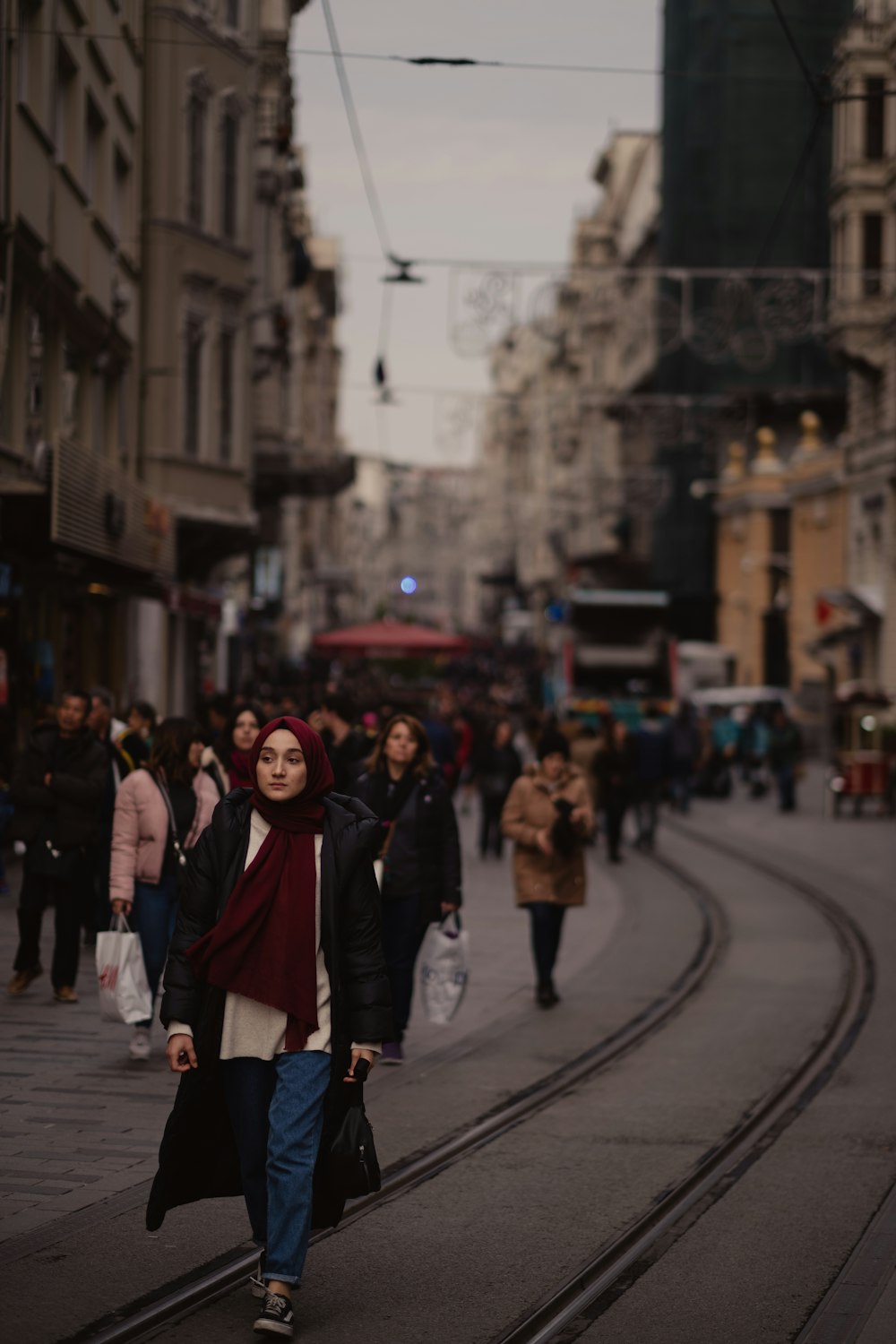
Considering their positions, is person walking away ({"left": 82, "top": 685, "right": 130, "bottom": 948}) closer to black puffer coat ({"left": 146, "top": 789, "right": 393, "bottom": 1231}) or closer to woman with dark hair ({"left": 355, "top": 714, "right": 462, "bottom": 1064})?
woman with dark hair ({"left": 355, "top": 714, "right": 462, "bottom": 1064})

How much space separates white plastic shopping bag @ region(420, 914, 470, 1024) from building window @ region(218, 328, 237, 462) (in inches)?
847

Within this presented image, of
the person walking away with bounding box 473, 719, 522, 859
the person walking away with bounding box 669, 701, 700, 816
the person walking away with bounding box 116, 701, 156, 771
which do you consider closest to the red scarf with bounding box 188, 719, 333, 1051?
the person walking away with bounding box 116, 701, 156, 771

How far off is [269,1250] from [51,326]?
17108 mm

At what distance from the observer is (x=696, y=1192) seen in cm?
725

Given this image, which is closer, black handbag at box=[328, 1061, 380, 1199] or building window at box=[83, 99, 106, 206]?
black handbag at box=[328, 1061, 380, 1199]

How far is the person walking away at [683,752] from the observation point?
28.3 metres

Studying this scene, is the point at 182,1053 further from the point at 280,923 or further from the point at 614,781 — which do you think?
the point at 614,781

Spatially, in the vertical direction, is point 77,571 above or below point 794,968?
above

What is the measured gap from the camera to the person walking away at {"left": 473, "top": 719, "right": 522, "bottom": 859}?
21.5 m

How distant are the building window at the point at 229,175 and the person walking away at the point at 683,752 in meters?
10.0

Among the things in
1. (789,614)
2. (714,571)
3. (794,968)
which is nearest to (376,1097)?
(794,968)

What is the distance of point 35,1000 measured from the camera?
10.8 metres

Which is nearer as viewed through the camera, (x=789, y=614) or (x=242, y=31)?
(x=242, y=31)

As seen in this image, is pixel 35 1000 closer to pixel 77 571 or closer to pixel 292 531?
pixel 77 571
